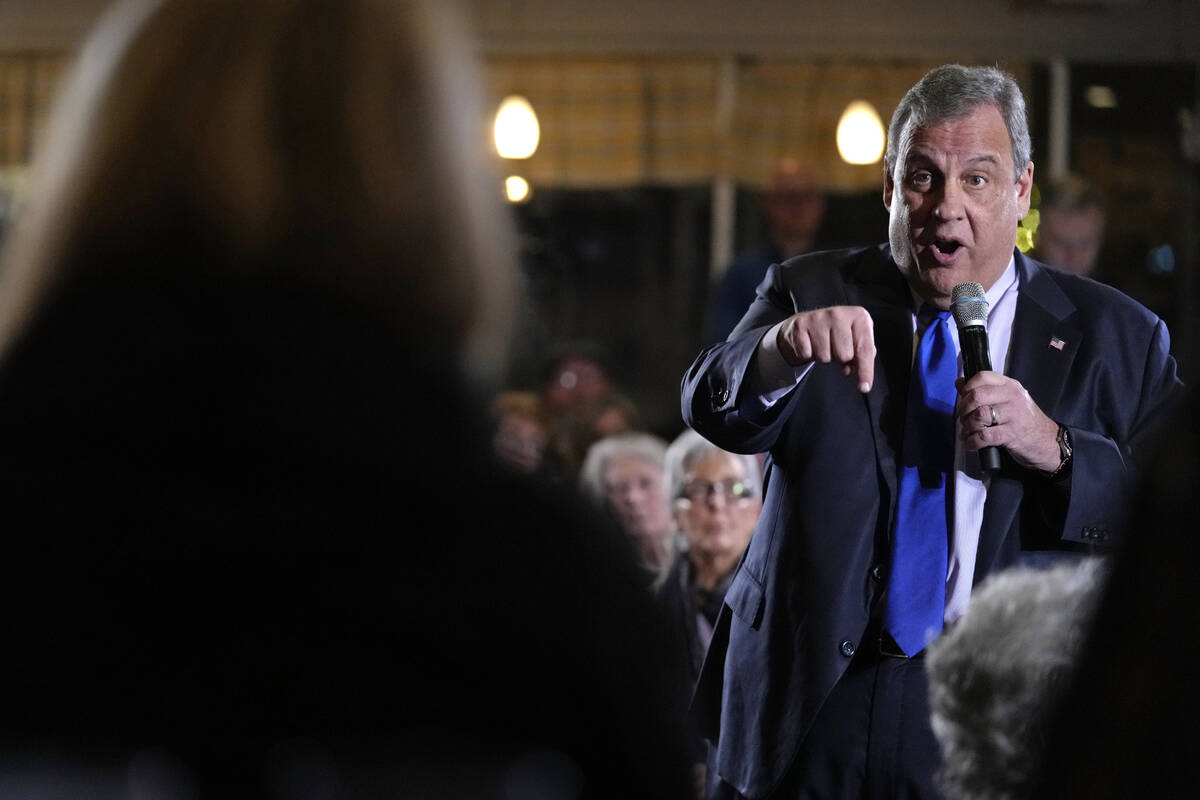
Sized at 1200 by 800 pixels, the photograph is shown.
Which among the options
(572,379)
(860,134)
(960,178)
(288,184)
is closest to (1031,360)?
(960,178)

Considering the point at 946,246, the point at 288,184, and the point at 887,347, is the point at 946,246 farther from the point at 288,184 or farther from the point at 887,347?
the point at 288,184

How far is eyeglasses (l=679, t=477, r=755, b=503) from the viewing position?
327 centimetres

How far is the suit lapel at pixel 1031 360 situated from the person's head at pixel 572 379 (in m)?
3.82

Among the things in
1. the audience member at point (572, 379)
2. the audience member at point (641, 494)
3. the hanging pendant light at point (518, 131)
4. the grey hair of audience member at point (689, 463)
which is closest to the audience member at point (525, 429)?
the audience member at point (641, 494)

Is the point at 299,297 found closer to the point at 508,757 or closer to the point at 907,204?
the point at 508,757

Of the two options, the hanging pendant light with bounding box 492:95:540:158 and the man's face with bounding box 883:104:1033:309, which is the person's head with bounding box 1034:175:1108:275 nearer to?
the man's face with bounding box 883:104:1033:309

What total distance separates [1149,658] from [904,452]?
47.9 inches

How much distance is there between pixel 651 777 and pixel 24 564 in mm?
397

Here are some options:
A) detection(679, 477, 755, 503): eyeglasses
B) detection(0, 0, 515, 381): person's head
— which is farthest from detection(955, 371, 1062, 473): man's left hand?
detection(679, 477, 755, 503): eyeglasses

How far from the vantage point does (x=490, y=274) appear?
2.89ft

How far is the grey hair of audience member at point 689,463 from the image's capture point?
10.9 feet

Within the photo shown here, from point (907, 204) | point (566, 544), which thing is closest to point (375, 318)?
point (566, 544)

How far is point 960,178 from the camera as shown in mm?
1823

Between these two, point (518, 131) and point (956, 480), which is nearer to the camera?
point (956, 480)
